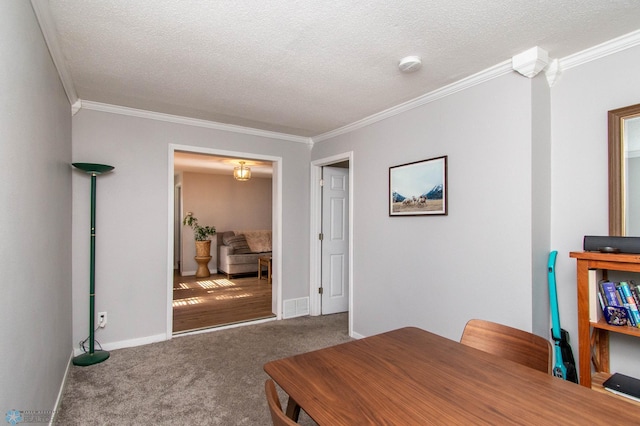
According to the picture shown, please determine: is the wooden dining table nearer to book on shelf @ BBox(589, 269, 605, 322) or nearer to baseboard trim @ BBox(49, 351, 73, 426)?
book on shelf @ BBox(589, 269, 605, 322)

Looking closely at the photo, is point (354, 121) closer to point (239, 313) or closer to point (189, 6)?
point (189, 6)

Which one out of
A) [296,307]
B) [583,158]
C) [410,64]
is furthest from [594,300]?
[296,307]

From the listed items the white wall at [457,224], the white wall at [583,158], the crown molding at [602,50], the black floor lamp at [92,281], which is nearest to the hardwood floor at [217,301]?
the black floor lamp at [92,281]

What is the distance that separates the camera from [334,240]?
448 centimetres

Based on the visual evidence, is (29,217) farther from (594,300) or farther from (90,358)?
(594,300)

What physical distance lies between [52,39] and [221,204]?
602 cm

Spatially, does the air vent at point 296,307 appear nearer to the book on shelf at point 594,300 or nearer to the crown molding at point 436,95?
the crown molding at point 436,95

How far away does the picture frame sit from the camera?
271 centimetres

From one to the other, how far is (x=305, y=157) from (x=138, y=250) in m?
2.22

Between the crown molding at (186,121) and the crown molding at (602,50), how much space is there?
2806mm

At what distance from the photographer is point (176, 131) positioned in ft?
11.6

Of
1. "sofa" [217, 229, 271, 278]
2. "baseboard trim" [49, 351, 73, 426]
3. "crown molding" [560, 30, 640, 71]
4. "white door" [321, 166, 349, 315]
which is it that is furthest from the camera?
"sofa" [217, 229, 271, 278]


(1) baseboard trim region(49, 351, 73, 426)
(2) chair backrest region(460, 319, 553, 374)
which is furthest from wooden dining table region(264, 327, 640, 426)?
(1) baseboard trim region(49, 351, 73, 426)

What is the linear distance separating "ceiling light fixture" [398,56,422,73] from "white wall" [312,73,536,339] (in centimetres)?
53
